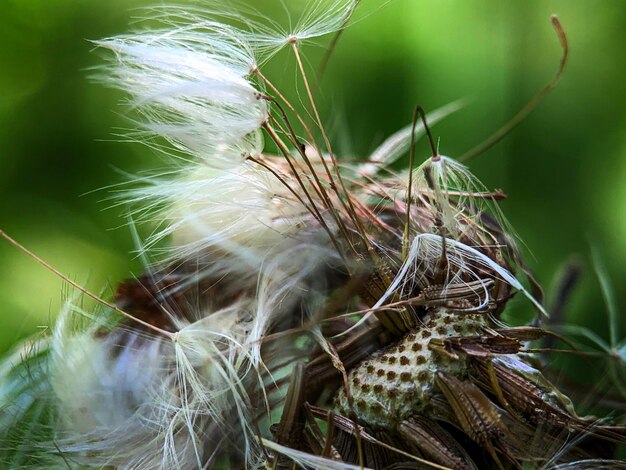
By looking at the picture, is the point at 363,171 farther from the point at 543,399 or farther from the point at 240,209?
the point at 543,399

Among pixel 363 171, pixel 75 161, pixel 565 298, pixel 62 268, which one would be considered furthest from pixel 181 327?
pixel 75 161

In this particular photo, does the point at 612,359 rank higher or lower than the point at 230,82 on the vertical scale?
lower

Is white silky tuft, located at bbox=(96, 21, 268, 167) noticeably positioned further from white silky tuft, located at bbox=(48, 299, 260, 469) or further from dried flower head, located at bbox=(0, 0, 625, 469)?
white silky tuft, located at bbox=(48, 299, 260, 469)

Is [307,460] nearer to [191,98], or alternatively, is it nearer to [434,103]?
[191,98]

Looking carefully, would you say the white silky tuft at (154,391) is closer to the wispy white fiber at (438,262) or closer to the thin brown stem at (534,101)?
the wispy white fiber at (438,262)

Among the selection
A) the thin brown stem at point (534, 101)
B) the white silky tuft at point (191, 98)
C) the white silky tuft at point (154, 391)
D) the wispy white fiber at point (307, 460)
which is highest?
the white silky tuft at point (191, 98)

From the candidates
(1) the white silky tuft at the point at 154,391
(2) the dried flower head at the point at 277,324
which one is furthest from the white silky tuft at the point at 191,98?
(1) the white silky tuft at the point at 154,391

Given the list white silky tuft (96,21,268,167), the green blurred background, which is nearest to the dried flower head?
white silky tuft (96,21,268,167)
